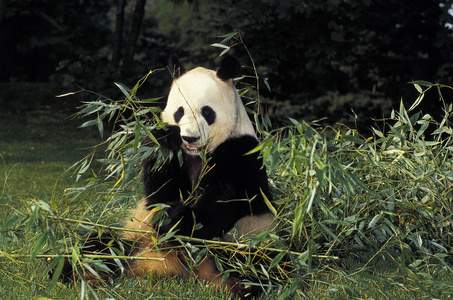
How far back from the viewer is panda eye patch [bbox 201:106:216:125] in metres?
3.09

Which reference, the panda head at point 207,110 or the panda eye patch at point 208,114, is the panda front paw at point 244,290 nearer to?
the panda head at point 207,110

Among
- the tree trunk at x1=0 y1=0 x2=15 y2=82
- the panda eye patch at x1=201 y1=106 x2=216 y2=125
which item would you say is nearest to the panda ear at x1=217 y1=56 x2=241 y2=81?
the panda eye patch at x1=201 y1=106 x2=216 y2=125

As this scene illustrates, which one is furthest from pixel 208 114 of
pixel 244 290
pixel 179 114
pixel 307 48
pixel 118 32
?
pixel 118 32

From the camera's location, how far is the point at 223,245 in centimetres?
307

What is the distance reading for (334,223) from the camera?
332 cm

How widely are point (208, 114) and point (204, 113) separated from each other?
0.08 ft

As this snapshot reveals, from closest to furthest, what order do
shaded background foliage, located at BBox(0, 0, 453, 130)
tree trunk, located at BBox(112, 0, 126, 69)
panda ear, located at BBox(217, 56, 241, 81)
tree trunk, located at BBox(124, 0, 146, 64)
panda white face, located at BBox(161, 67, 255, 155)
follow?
panda white face, located at BBox(161, 67, 255, 155) → panda ear, located at BBox(217, 56, 241, 81) → shaded background foliage, located at BBox(0, 0, 453, 130) → tree trunk, located at BBox(124, 0, 146, 64) → tree trunk, located at BBox(112, 0, 126, 69)

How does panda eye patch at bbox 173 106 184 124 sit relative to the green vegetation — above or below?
above

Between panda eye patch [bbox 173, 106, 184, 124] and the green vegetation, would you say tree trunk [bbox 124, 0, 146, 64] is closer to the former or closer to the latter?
the green vegetation

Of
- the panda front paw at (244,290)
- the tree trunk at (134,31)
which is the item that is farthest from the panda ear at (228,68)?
the tree trunk at (134,31)

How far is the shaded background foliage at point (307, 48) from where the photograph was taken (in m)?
10.6

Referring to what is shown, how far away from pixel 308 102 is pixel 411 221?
10173mm

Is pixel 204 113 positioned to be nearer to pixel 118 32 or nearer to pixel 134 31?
pixel 134 31

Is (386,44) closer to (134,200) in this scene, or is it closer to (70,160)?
(70,160)
